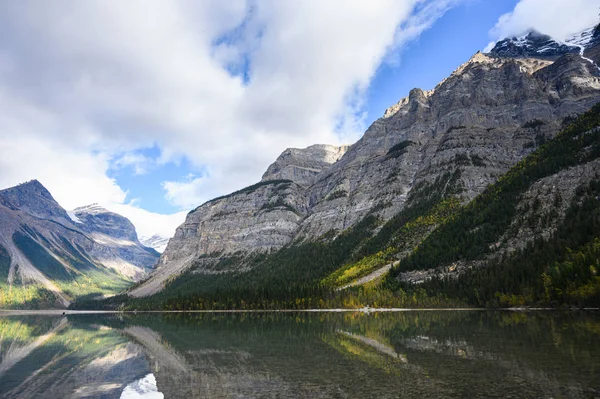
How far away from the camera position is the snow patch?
23.9 meters

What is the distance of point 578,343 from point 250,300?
130m

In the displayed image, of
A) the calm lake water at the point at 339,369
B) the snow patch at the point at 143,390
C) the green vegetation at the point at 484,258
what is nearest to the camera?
the calm lake water at the point at 339,369

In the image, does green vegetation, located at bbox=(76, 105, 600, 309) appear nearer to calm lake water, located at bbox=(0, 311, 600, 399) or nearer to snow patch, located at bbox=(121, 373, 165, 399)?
calm lake water, located at bbox=(0, 311, 600, 399)

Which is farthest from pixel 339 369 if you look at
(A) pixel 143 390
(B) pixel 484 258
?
(B) pixel 484 258

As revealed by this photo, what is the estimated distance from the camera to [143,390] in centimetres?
2545

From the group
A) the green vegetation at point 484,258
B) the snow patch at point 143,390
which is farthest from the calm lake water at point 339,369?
the green vegetation at point 484,258

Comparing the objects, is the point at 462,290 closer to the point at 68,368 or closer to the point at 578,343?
the point at 578,343

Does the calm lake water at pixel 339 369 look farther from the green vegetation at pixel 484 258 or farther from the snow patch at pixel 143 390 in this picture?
the green vegetation at pixel 484 258

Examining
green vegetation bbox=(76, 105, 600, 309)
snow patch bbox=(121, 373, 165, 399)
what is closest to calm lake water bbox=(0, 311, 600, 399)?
snow patch bbox=(121, 373, 165, 399)

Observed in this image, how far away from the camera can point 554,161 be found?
14338cm

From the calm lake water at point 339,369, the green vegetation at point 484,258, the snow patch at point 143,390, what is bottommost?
the snow patch at point 143,390

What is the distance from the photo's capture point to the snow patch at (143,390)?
23.9 meters

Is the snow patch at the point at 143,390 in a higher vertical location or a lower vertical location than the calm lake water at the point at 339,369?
lower

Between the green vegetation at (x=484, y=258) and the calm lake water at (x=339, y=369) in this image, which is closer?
the calm lake water at (x=339, y=369)
